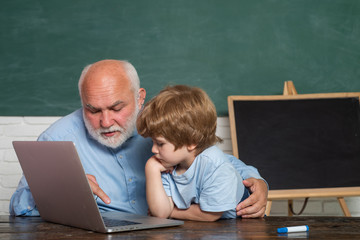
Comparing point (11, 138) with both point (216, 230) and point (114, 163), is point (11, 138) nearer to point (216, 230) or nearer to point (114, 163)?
point (114, 163)

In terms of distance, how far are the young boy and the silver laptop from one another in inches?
6.2

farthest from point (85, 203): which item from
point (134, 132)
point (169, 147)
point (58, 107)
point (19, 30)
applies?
point (19, 30)

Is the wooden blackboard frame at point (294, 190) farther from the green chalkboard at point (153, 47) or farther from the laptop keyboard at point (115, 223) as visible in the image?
the laptop keyboard at point (115, 223)

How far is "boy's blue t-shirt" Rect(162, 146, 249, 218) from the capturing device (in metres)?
1.46

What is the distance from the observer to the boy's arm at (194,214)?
1452 millimetres

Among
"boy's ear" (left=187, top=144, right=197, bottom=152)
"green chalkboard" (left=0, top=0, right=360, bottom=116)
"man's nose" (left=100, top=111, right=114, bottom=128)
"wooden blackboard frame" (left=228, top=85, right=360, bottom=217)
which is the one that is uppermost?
"green chalkboard" (left=0, top=0, right=360, bottom=116)

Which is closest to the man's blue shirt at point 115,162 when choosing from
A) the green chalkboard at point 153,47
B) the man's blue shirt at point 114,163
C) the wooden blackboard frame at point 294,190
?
the man's blue shirt at point 114,163

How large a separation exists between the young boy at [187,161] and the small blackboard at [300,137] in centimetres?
117

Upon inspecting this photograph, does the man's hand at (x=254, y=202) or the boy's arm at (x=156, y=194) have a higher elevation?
the boy's arm at (x=156, y=194)

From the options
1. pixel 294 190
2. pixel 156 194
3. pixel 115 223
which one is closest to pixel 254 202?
pixel 156 194

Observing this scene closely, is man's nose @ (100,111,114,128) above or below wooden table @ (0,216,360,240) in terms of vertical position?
above

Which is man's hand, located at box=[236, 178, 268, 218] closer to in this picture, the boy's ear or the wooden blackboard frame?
the boy's ear

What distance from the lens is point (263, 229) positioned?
126cm

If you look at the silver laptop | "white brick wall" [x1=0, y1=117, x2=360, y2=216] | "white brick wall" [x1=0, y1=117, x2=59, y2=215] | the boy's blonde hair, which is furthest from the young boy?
"white brick wall" [x1=0, y1=117, x2=59, y2=215]
